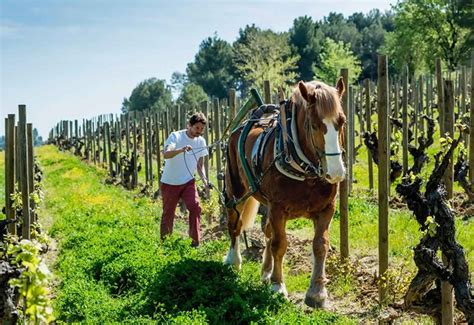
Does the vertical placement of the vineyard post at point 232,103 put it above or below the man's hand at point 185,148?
above

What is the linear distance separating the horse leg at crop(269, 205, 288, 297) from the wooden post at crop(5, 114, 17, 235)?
3528 millimetres

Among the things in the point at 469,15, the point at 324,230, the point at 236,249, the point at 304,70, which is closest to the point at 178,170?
the point at 236,249

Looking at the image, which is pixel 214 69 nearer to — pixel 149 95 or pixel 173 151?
pixel 149 95

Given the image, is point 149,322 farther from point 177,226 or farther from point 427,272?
point 177,226

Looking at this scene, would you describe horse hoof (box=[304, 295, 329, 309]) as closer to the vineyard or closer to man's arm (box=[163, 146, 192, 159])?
the vineyard

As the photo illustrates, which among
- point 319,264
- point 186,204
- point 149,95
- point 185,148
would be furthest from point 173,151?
point 149,95

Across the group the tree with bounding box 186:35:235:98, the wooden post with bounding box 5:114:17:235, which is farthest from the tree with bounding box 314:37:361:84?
the wooden post with bounding box 5:114:17:235

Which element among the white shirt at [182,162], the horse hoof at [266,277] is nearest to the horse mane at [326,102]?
the horse hoof at [266,277]

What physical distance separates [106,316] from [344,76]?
3.73 metres

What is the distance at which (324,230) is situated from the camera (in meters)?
6.36

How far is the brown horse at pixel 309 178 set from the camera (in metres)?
5.61

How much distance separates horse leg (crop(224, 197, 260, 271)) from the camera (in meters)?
8.00

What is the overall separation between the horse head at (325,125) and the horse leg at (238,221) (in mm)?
2460

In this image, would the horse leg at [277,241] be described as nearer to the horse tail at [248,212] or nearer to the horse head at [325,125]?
the horse head at [325,125]
